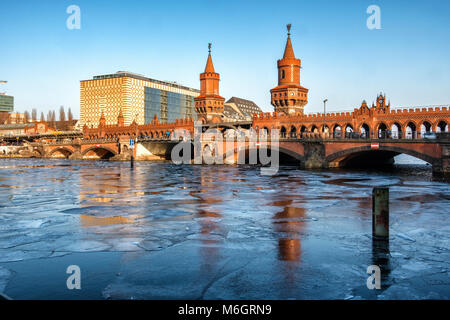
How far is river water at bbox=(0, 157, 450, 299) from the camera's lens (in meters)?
8.00

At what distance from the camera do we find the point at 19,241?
11688 millimetres

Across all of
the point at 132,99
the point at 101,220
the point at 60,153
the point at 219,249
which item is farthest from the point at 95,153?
the point at 219,249

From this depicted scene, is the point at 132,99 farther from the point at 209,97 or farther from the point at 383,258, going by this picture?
the point at 383,258

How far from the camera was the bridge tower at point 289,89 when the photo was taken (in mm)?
75875

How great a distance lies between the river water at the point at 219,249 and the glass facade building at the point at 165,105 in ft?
518

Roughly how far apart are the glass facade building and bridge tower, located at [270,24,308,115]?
330 feet

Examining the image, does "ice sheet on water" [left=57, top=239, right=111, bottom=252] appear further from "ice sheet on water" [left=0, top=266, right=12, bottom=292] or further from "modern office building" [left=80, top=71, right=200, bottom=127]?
"modern office building" [left=80, top=71, right=200, bottom=127]

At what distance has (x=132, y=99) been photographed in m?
172

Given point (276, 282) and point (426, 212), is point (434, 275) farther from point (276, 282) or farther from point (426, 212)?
point (426, 212)

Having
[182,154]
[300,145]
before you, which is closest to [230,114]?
[182,154]

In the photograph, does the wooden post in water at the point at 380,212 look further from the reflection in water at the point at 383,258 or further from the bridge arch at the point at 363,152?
the bridge arch at the point at 363,152

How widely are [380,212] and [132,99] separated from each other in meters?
168
